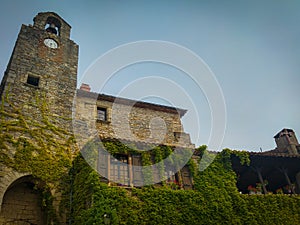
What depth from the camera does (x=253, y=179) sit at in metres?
16.8

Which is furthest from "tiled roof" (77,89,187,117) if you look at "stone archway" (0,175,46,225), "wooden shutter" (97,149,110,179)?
"wooden shutter" (97,149,110,179)

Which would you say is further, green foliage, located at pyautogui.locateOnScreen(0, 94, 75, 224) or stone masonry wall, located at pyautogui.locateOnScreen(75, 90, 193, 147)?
stone masonry wall, located at pyautogui.locateOnScreen(75, 90, 193, 147)

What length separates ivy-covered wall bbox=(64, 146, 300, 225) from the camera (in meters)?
10.1

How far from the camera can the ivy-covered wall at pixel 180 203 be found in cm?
1007

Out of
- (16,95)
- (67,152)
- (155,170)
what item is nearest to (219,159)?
(155,170)

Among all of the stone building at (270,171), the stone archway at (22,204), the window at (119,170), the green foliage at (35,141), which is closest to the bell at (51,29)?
the green foliage at (35,141)

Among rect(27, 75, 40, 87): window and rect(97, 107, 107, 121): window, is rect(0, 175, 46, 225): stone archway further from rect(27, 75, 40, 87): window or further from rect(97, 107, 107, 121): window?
rect(97, 107, 107, 121): window

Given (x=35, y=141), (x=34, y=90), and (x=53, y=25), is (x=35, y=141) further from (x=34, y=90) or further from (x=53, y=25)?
(x=53, y=25)

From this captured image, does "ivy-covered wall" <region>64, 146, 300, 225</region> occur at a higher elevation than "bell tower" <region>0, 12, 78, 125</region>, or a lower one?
lower

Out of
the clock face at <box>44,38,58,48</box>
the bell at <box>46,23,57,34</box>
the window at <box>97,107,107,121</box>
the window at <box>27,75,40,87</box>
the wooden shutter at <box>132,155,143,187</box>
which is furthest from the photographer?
the bell at <box>46,23,57,34</box>

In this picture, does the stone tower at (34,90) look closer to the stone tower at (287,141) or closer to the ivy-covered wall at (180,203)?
the ivy-covered wall at (180,203)

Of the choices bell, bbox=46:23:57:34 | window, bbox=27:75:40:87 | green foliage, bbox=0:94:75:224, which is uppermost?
bell, bbox=46:23:57:34

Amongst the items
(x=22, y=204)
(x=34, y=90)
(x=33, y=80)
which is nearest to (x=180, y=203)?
(x=22, y=204)

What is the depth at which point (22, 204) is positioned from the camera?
12195 mm
